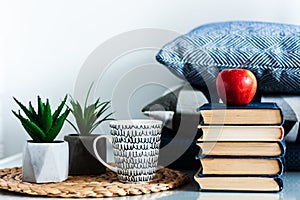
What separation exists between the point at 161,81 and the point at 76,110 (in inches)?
18.6

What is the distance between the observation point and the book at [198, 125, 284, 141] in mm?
834

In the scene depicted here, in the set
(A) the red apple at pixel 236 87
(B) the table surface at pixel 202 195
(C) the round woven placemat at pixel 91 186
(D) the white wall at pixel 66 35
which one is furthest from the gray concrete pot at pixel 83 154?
(D) the white wall at pixel 66 35

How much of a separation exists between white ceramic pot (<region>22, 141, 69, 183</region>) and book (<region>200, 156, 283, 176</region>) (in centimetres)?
25

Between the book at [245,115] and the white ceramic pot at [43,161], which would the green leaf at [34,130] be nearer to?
the white ceramic pot at [43,161]

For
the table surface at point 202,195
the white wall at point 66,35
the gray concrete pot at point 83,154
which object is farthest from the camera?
the white wall at point 66,35

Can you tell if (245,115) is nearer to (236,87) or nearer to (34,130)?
(236,87)

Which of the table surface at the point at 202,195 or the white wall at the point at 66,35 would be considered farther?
the white wall at the point at 66,35

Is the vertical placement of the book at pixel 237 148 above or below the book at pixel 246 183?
above

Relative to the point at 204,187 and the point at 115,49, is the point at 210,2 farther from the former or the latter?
the point at 204,187

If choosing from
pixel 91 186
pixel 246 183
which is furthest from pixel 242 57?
pixel 91 186

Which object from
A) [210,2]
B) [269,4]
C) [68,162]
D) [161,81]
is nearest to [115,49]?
[161,81]

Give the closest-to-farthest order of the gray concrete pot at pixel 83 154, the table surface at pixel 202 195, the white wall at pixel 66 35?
1. the table surface at pixel 202 195
2. the gray concrete pot at pixel 83 154
3. the white wall at pixel 66 35

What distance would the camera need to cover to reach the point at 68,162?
0.92 meters

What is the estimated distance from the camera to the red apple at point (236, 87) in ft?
2.82
